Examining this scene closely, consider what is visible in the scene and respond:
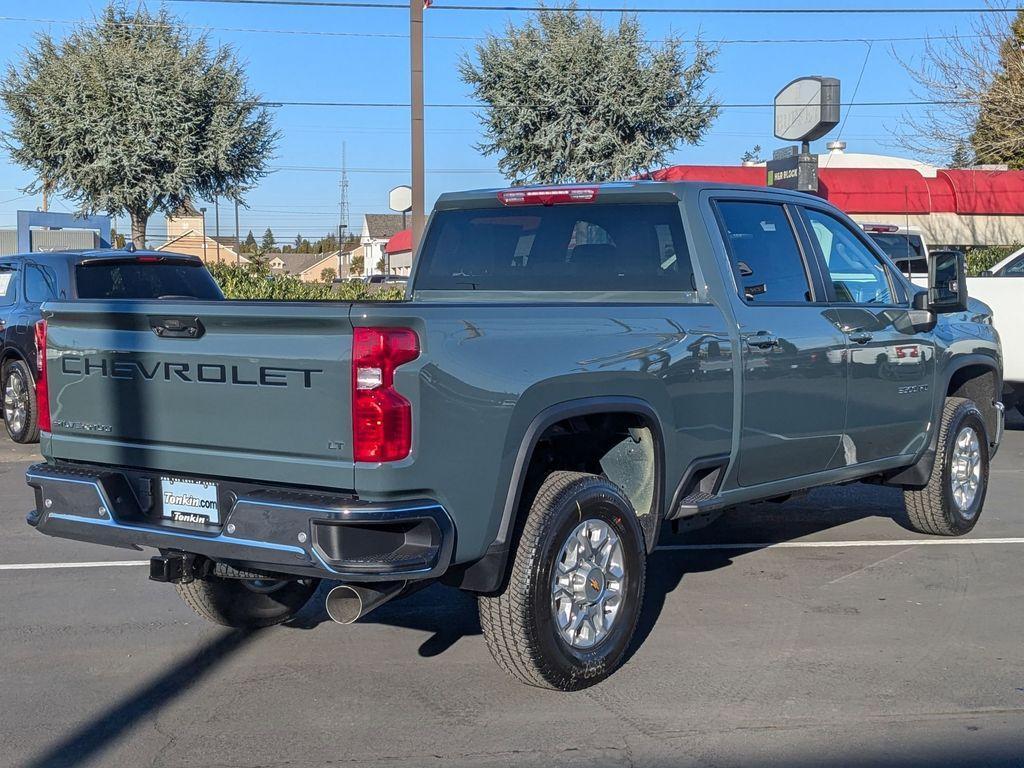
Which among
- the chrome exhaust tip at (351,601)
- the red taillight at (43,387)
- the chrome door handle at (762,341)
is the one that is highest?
the chrome door handle at (762,341)

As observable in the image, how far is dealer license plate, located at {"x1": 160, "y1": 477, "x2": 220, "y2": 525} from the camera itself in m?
4.41

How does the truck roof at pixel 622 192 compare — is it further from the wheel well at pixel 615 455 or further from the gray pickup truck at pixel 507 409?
the wheel well at pixel 615 455

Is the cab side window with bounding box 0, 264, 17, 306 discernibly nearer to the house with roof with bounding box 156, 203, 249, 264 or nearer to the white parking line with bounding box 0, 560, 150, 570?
the house with roof with bounding box 156, 203, 249, 264

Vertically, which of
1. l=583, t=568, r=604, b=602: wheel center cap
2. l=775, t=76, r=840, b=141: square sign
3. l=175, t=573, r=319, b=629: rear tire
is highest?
l=775, t=76, r=840, b=141: square sign

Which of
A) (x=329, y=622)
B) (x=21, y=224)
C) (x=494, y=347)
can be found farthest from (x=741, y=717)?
(x=21, y=224)

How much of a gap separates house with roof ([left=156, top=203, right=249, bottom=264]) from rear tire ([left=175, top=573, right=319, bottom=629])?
6459 mm

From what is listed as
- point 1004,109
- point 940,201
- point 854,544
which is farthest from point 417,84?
point 940,201

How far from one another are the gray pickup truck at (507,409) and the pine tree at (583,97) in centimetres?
2098

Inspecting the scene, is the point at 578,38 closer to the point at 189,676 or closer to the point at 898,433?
the point at 898,433

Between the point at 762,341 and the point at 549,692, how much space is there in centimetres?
187

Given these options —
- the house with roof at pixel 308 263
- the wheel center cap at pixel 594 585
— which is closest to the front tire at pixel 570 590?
the wheel center cap at pixel 594 585

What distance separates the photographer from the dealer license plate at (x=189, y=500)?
14.5ft

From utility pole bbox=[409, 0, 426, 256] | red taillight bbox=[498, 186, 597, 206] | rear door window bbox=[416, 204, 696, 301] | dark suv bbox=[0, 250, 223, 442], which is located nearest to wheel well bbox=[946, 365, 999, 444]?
rear door window bbox=[416, 204, 696, 301]

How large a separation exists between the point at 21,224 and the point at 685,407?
3625 cm
